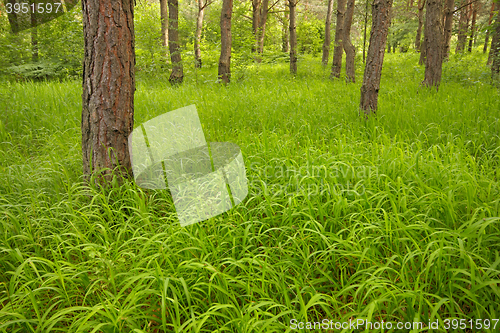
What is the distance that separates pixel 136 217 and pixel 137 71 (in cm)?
1057

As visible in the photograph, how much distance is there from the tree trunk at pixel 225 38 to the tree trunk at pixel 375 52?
5.07 meters

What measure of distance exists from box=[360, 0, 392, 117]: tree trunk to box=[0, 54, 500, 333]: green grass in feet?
1.74

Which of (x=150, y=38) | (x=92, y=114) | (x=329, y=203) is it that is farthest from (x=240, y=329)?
(x=150, y=38)

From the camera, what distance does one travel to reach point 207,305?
1759mm

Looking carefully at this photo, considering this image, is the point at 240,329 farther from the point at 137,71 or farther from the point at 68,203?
the point at 137,71

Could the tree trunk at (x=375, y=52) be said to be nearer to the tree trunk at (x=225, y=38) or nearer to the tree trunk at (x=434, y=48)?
the tree trunk at (x=434, y=48)

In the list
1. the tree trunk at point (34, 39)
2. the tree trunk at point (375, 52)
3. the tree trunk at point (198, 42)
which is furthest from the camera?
the tree trunk at point (198, 42)

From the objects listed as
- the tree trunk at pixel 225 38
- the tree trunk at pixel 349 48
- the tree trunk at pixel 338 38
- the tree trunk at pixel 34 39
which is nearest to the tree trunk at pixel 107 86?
the tree trunk at pixel 225 38

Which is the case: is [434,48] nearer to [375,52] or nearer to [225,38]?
[375,52]

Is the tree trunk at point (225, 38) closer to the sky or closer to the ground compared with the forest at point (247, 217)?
closer to the sky

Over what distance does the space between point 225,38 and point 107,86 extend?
6657 mm

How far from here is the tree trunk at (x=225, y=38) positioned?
8398 mm

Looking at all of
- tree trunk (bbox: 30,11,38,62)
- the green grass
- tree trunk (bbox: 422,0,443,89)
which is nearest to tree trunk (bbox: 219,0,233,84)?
the green grass

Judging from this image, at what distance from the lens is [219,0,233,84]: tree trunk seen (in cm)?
840
